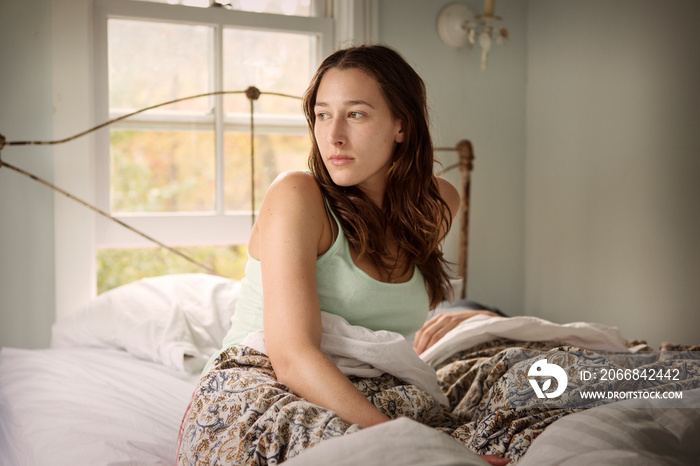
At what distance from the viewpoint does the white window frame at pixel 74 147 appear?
7.34 feet

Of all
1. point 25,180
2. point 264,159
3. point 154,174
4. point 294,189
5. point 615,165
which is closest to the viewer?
point 294,189

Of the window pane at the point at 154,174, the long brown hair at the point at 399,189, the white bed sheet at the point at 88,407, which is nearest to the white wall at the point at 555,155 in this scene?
the white bed sheet at the point at 88,407

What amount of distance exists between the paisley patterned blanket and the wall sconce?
1735 mm

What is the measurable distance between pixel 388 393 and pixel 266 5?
192 centimetres

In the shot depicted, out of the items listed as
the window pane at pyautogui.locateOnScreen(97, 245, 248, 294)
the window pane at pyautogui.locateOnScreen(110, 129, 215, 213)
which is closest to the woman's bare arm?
the window pane at pyautogui.locateOnScreen(110, 129, 215, 213)

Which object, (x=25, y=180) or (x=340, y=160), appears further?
(x=25, y=180)

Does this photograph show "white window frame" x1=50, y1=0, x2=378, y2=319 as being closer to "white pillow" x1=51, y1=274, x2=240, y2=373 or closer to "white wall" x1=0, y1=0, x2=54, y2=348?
"white wall" x1=0, y1=0, x2=54, y2=348

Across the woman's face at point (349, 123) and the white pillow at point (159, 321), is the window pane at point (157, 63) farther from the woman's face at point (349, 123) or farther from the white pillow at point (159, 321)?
the woman's face at point (349, 123)

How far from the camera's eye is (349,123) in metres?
1.33

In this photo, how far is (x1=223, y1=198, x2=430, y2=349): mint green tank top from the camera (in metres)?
1.28

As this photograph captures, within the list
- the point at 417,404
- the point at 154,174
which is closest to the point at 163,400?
the point at 417,404

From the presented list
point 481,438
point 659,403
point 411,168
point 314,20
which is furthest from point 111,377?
point 314,20

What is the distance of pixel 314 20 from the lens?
2658 millimetres

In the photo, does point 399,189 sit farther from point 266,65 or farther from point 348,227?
point 266,65
